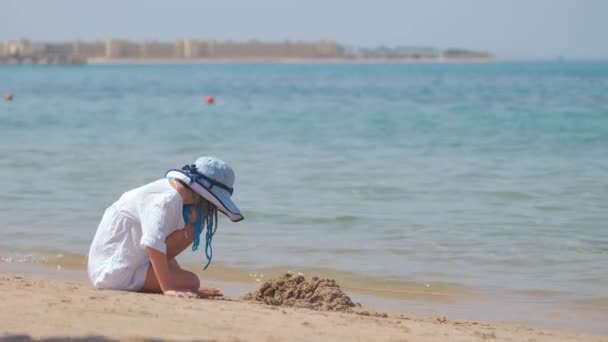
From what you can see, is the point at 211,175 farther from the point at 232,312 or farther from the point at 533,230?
the point at 533,230

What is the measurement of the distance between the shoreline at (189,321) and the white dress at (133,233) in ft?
0.54

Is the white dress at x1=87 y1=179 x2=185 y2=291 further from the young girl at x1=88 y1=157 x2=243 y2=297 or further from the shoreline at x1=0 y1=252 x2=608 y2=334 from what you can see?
the shoreline at x1=0 y1=252 x2=608 y2=334

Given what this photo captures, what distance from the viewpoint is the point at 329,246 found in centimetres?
836

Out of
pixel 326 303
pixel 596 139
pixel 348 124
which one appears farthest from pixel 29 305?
pixel 348 124

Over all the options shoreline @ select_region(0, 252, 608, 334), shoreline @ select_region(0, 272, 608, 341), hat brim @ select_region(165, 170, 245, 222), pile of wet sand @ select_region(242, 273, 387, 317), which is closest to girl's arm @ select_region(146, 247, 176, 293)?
shoreline @ select_region(0, 272, 608, 341)

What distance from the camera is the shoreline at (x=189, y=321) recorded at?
4.26 meters

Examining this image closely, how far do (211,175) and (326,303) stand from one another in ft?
3.41

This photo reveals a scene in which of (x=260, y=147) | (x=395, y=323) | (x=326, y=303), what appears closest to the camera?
(x=395, y=323)

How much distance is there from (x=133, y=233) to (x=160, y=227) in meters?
0.25

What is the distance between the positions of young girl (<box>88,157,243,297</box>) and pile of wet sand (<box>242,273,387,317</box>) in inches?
20.7

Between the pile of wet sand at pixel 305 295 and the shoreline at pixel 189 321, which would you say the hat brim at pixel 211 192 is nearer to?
the shoreline at pixel 189 321

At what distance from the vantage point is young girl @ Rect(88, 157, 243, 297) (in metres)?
5.17

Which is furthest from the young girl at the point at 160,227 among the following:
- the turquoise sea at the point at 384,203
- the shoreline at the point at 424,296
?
the turquoise sea at the point at 384,203

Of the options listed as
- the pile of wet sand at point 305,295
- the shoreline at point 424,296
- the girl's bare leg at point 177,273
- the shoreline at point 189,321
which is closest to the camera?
the shoreline at point 189,321
